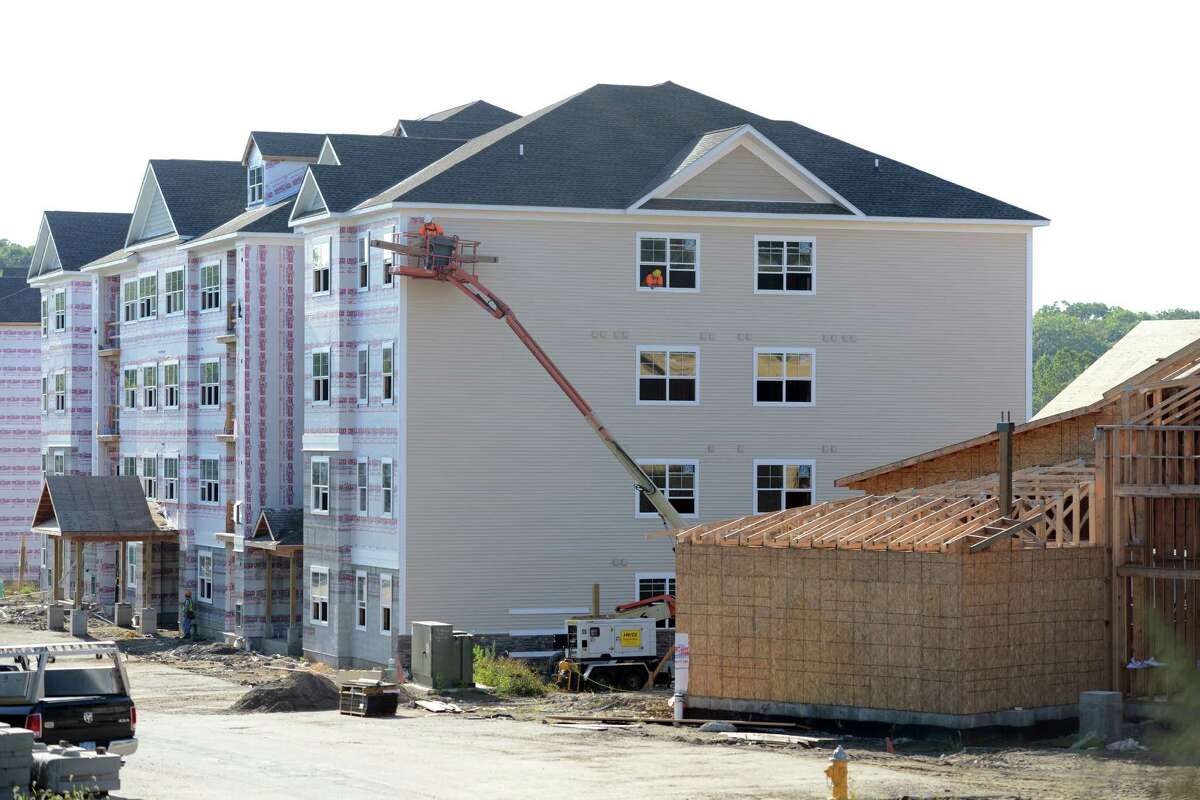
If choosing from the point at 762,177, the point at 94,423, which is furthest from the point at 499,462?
the point at 94,423

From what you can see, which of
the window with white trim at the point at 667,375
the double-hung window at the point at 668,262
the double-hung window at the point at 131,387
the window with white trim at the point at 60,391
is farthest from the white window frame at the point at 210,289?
the window with white trim at the point at 667,375

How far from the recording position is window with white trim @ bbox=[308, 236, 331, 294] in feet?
174

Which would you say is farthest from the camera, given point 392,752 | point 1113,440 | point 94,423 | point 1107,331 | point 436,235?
point 1107,331

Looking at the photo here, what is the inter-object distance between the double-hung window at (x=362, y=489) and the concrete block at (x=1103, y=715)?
24.8m

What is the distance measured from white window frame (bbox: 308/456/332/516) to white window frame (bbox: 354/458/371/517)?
1.67m

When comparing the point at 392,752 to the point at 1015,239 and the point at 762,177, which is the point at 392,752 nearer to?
the point at 762,177

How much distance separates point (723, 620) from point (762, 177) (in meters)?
19.0

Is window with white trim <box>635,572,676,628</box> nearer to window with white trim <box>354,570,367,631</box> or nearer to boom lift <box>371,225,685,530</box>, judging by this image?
boom lift <box>371,225,685,530</box>

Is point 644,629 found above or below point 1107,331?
below

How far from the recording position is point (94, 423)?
75.1m

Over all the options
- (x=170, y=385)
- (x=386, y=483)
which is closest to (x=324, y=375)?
(x=386, y=483)

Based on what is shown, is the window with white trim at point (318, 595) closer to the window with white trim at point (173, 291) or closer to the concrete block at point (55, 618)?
the window with white trim at point (173, 291)

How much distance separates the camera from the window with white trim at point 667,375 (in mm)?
50312

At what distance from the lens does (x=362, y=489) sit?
167ft
